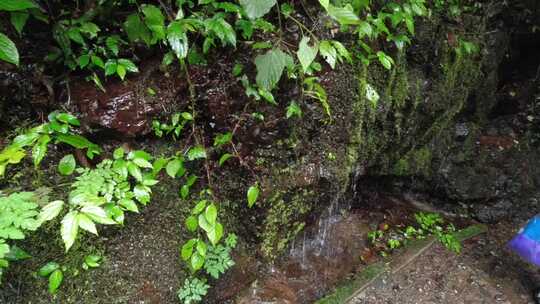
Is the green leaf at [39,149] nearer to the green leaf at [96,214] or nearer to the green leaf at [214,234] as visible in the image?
the green leaf at [96,214]

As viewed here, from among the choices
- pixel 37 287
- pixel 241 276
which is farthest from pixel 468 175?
pixel 37 287

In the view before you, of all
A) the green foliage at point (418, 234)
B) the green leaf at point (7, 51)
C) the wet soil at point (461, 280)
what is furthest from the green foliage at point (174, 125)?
the green foliage at point (418, 234)

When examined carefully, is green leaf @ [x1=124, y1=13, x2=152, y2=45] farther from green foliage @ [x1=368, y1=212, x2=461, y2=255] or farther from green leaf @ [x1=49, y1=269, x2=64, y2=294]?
green foliage @ [x1=368, y1=212, x2=461, y2=255]

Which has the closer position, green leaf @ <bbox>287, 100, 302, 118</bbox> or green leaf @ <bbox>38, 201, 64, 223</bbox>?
green leaf @ <bbox>38, 201, 64, 223</bbox>

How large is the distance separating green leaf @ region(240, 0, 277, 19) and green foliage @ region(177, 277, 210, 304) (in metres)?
1.75

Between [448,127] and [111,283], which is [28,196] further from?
[448,127]

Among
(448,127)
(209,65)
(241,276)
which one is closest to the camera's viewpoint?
(209,65)

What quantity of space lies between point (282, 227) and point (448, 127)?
279 cm

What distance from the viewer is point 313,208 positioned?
284cm

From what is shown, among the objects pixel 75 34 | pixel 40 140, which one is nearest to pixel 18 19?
pixel 75 34

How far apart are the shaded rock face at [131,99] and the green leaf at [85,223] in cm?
78

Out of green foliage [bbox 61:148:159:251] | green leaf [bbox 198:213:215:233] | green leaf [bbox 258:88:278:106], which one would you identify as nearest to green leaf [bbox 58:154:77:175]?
green foliage [bbox 61:148:159:251]

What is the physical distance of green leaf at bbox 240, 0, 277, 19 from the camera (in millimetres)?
1429

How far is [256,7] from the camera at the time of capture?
56.5 inches
